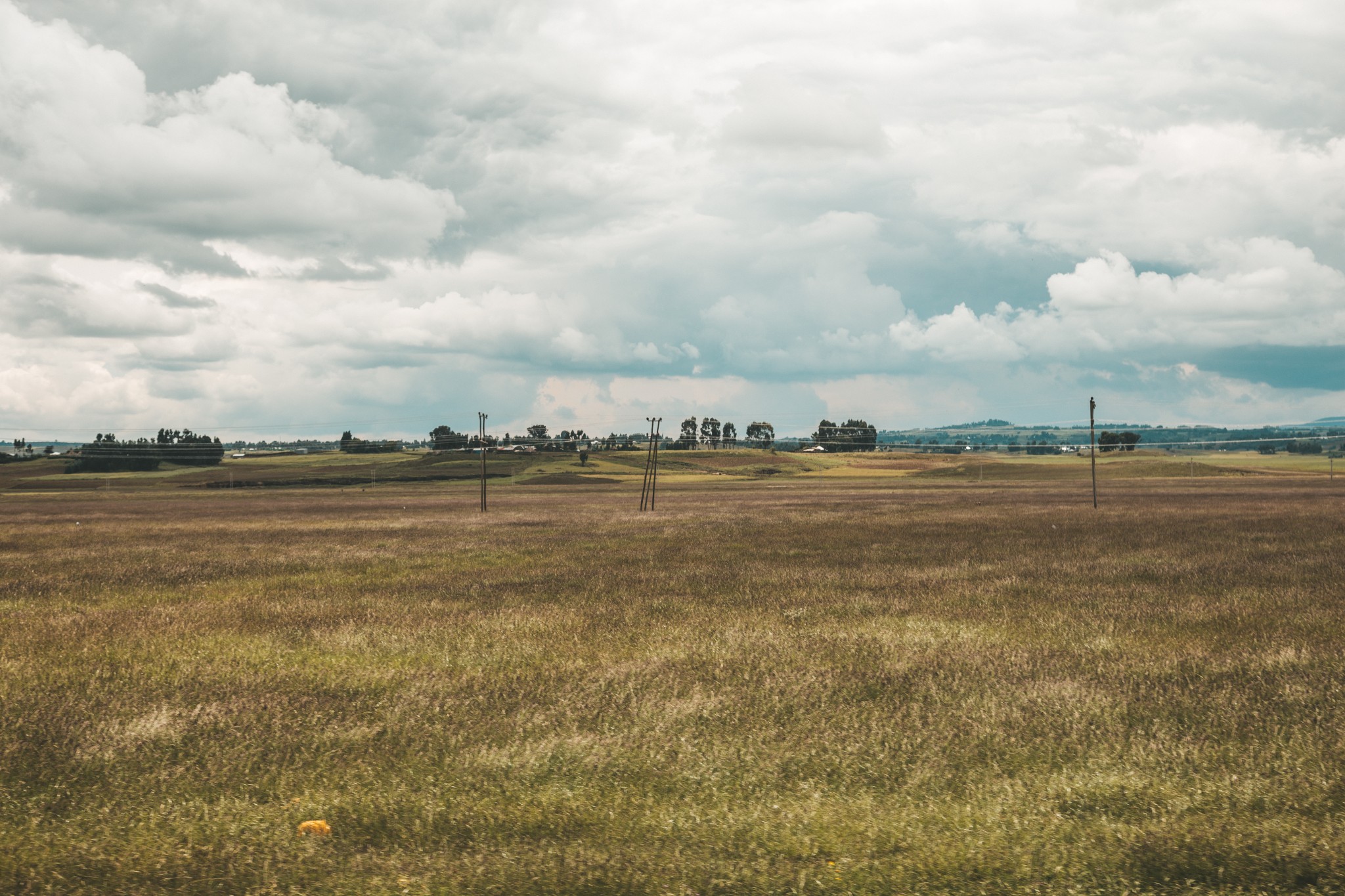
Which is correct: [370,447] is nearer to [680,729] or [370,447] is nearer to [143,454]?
[143,454]

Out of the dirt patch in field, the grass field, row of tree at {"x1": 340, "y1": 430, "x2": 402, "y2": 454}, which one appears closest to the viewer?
the grass field

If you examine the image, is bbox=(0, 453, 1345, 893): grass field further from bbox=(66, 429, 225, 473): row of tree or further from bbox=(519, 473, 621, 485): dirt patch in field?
bbox=(66, 429, 225, 473): row of tree

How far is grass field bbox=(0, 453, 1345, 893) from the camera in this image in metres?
6.66

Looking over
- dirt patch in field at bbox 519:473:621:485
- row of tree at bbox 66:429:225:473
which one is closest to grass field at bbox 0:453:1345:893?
dirt patch in field at bbox 519:473:621:485

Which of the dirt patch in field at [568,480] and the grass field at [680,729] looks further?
the dirt patch in field at [568,480]

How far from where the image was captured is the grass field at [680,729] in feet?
21.8

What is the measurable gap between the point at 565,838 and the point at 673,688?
170 inches

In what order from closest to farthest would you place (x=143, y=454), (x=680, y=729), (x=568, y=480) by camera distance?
(x=680, y=729) → (x=568, y=480) → (x=143, y=454)

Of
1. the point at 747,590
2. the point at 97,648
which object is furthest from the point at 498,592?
the point at 97,648

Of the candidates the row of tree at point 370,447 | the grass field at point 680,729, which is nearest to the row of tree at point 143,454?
the row of tree at point 370,447

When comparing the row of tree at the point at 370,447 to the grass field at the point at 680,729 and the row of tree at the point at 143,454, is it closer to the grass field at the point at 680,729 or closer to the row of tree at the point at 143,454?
the row of tree at the point at 143,454

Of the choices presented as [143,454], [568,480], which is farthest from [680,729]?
[143,454]

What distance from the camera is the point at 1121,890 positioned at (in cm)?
620

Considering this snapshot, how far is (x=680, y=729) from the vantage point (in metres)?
9.69
